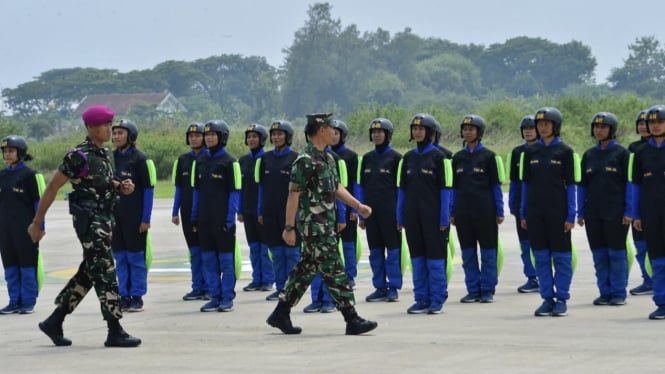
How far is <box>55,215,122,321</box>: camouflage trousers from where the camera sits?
37.3 feet

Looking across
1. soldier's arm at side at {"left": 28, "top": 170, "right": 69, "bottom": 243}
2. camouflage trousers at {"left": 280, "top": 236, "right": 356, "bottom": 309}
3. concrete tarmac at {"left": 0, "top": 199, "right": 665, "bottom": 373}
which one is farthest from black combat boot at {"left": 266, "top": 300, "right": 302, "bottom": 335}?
soldier's arm at side at {"left": 28, "top": 170, "right": 69, "bottom": 243}

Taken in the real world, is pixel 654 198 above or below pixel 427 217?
above

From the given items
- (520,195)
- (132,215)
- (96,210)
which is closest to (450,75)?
(520,195)

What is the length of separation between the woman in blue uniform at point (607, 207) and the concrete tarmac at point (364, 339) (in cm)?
32

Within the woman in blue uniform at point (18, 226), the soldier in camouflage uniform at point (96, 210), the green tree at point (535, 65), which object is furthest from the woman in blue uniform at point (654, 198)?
the green tree at point (535, 65)

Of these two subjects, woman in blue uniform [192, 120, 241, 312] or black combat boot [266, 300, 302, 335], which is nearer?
black combat boot [266, 300, 302, 335]

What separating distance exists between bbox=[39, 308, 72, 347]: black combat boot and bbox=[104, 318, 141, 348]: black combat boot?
48cm

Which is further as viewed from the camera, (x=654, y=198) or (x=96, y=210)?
(x=654, y=198)

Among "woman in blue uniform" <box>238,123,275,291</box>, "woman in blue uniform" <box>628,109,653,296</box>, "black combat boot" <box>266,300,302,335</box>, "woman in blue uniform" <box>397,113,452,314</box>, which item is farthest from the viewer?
"woman in blue uniform" <box>238,123,275,291</box>

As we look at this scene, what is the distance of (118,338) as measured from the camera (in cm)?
1148

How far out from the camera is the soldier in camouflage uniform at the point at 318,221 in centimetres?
1180

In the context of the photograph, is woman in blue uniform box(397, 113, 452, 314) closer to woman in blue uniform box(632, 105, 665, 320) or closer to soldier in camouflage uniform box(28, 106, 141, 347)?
woman in blue uniform box(632, 105, 665, 320)

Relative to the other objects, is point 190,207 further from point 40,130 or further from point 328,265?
point 40,130

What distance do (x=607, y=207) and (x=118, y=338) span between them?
5867 millimetres
